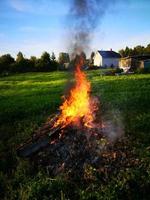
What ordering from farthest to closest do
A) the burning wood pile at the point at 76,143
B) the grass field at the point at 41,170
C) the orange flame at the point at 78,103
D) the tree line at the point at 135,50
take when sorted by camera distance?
1. the tree line at the point at 135,50
2. the orange flame at the point at 78,103
3. the burning wood pile at the point at 76,143
4. the grass field at the point at 41,170

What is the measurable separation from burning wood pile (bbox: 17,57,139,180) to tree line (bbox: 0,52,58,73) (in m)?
61.2

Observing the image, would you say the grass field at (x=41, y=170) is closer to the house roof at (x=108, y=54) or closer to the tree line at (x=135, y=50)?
the house roof at (x=108, y=54)

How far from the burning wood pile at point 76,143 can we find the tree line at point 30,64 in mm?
61243

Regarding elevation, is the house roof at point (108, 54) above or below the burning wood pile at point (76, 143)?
above

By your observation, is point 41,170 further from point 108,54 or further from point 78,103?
point 108,54

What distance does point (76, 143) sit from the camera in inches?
393

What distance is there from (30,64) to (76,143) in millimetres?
66080

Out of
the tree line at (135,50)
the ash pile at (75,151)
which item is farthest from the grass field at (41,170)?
the tree line at (135,50)

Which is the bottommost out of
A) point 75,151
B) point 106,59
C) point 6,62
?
point 75,151

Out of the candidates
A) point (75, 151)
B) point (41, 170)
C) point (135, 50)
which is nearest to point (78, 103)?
point (75, 151)

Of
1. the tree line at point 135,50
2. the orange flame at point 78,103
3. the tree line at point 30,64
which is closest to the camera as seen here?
the orange flame at point 78,103

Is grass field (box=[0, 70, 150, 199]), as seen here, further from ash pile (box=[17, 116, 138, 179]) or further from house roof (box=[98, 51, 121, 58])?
house roof (box=[98, 51, 121, 58])

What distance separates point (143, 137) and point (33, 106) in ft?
31.0

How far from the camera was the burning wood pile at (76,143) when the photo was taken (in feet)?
29.6
